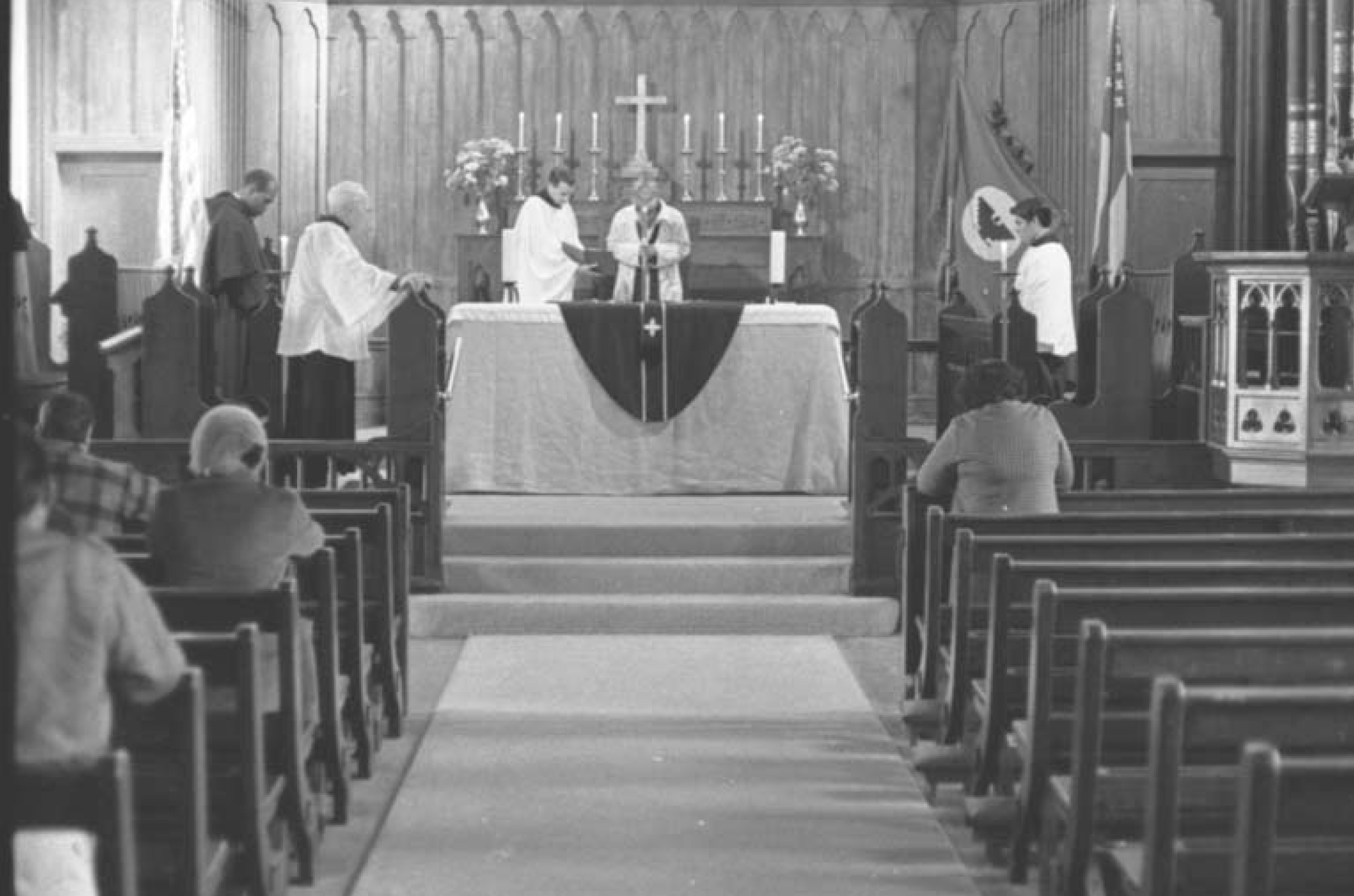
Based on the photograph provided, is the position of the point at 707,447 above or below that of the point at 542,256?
below

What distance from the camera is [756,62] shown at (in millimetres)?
16641

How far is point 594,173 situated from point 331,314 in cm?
504

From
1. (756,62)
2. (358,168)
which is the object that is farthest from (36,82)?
(756,62)

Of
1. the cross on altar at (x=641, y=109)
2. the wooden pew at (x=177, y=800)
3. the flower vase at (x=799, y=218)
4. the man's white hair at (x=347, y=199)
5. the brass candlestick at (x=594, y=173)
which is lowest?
the wooden pew at (x=177, y=800)

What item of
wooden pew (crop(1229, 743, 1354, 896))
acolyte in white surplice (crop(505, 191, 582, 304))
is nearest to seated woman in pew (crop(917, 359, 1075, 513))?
wooden pew (crop(1229, 743, 1354, 896))

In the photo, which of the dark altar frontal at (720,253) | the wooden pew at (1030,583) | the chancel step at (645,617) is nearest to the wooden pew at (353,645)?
the wooden pew at (1030,583)

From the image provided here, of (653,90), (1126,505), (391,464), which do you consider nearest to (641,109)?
(653,90)

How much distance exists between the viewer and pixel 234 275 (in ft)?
39.9

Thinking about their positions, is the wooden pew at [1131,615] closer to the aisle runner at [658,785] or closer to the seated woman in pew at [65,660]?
the aisle runner at [658,785]

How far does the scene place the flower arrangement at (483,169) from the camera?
1585 centimetres

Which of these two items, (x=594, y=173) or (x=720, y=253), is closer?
(x=720, y=253)

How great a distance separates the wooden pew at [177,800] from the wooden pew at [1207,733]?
5.71 feet

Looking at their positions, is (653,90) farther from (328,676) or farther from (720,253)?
(328,676)

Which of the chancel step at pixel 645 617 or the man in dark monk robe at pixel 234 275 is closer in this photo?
the chancel step at pixel 645 617
